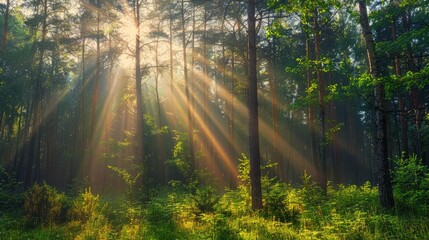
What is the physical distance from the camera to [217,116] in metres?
38.7

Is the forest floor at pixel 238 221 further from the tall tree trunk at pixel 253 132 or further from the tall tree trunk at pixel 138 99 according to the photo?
the tall tree trunk at pixel 138 99

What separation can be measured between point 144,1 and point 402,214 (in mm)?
16893

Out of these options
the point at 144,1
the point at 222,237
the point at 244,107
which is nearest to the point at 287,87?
the point at 244,107

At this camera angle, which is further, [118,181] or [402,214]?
[118,181]

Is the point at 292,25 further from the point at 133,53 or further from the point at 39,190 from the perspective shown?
the point at 39,190

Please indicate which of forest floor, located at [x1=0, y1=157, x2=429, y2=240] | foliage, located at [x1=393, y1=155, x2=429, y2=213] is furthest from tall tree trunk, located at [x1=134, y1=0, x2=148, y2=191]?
foliage, located at [x1=393, y1=155, x2=429, y2=213]

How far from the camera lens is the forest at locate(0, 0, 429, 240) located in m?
8.59

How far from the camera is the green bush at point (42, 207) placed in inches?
434

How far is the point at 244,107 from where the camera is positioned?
33688 millimetres

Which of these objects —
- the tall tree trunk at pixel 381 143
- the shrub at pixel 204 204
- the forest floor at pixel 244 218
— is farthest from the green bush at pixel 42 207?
the tall tree trunk at pixel 381 143

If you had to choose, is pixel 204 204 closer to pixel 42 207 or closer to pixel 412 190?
pixel 42 207

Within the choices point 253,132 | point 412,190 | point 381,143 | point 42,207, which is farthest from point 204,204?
point 412,190

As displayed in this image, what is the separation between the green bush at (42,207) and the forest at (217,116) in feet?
0.20

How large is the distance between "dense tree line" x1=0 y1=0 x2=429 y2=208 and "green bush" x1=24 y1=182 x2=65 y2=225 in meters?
3.64
